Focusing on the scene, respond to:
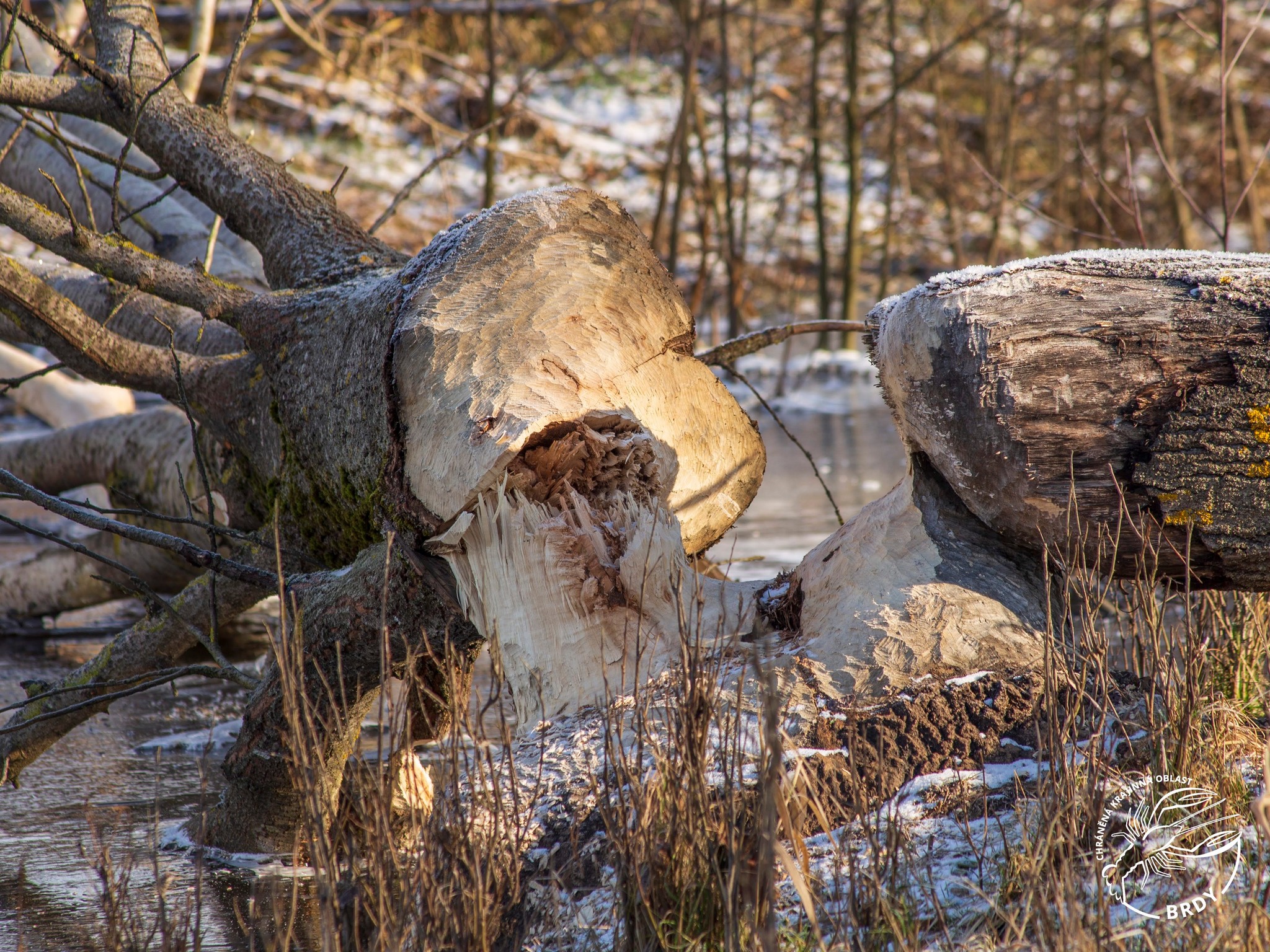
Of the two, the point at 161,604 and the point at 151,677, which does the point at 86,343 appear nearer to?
the point at 161,604

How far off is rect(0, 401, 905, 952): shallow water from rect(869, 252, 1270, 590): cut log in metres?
0.63

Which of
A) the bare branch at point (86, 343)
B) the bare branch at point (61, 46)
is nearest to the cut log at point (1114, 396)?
the bare branch at point (86, 343)

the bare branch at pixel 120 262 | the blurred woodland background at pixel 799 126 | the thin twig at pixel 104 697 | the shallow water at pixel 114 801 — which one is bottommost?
the shallow water at pixel 114 801

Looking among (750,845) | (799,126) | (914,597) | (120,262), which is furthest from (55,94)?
(799,126)

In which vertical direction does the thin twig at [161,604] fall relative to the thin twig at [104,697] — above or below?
above

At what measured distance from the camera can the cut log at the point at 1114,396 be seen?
2104 millimetres

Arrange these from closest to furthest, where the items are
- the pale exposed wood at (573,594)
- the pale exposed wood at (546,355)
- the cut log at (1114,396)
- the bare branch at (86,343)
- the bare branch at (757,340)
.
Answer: the cut log at (1114,396) < the pale exposed wood at (573,594) < the pale exposed wood at (546,355) < the bare branch at (86,343) < the bare branch at (757,340)

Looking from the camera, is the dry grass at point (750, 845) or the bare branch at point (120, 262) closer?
the dry grass at point (750, 845)

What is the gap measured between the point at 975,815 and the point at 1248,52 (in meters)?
19.2

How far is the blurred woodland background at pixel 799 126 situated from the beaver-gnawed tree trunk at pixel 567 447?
8.21 m

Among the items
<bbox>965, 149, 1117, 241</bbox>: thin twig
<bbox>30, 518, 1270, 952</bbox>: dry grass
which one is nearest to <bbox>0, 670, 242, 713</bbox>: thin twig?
<bbox>30, 518, 1270, 952</bbox>: dry grass

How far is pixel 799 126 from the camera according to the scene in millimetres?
15250

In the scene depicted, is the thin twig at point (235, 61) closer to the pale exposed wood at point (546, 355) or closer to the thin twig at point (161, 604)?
the pale exposed wood at point (546, 355)

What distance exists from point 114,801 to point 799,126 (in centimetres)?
1418
